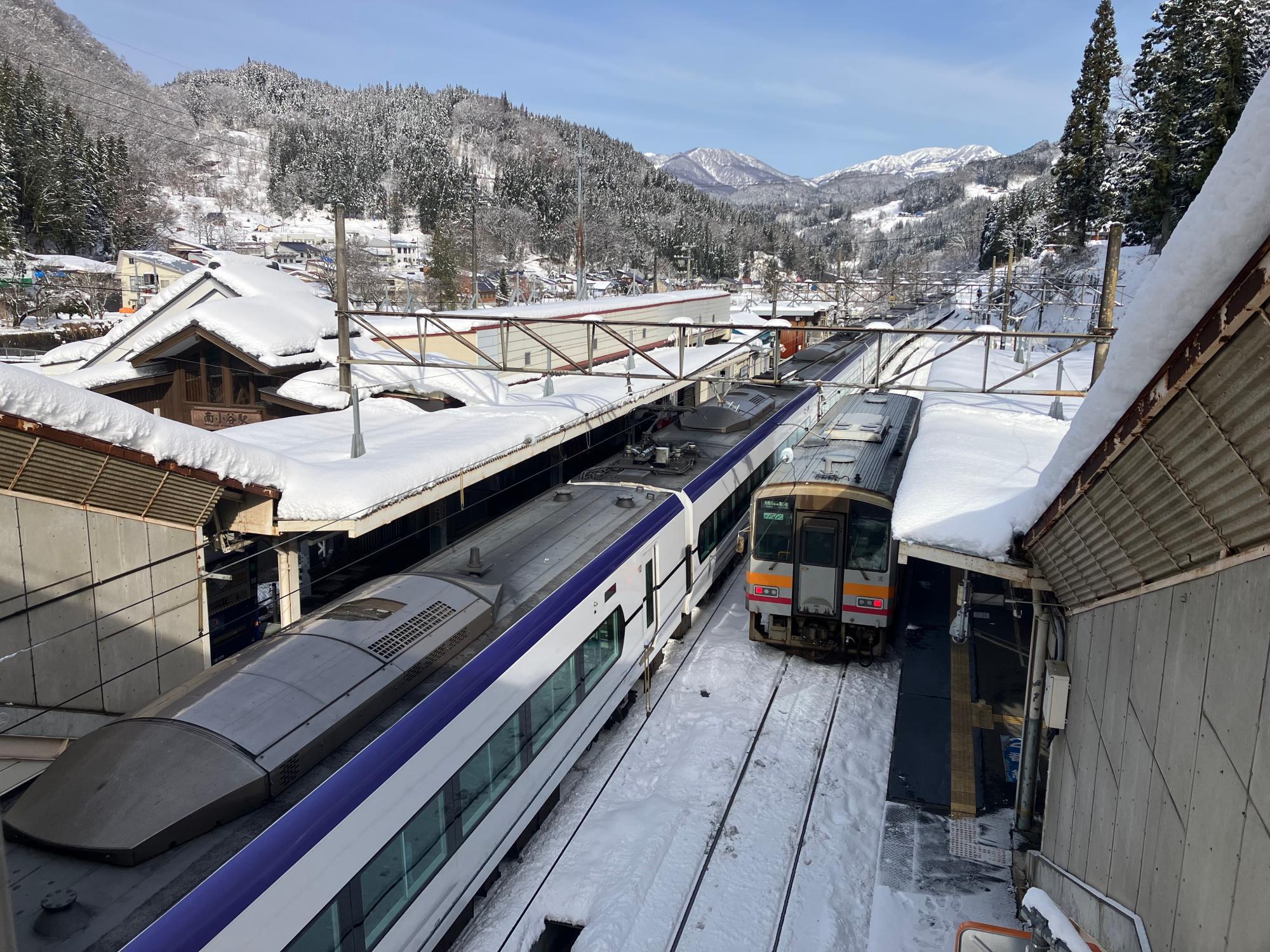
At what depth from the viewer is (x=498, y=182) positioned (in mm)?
121500

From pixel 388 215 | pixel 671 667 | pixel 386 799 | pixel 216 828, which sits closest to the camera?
pixel 216 828

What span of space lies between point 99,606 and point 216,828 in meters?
5.42

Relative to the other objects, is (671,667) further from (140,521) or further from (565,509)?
(140,521)

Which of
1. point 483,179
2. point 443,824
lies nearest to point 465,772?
point 443,824

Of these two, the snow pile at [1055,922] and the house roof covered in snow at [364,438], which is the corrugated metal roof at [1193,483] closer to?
the snow pile at [1055,922]

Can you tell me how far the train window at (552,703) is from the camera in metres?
7.89

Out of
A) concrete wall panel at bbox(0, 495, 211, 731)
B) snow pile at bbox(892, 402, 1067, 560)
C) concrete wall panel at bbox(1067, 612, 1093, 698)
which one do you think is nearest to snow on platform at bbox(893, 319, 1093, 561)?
snow pile at bbox(892, 402, 1067, 560)

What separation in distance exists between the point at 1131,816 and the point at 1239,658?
1612 mm

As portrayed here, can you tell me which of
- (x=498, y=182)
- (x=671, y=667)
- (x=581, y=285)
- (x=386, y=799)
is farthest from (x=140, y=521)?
(x=498, y=182)

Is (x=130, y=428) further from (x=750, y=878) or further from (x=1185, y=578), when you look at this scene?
(x=1185, y=578)

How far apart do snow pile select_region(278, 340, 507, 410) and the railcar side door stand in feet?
24.2

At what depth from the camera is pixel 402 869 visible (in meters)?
5.94

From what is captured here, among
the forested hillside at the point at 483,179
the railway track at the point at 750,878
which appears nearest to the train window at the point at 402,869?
the railway track at the point at 750,878

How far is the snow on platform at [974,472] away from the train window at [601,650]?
11.3ft
